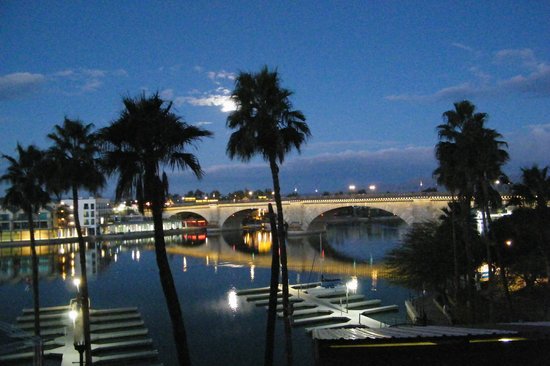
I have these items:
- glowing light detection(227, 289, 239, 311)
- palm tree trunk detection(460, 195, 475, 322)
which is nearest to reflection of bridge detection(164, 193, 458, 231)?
glowing light detection(227, 289, 239, 311)

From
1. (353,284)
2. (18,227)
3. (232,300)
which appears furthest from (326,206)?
(18,227)

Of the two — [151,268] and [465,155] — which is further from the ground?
[465,155]

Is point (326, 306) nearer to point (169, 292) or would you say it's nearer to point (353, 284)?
point (353, 284)

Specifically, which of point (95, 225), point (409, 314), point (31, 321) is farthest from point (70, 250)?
point (409, 314)

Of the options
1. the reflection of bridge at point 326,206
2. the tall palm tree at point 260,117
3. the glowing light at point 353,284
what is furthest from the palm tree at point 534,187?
the reflection of bridge at point 326,206

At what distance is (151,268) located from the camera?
85.8 metres

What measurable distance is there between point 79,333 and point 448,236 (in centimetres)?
2952

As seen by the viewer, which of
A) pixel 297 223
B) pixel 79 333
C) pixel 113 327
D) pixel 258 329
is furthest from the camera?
pixel 297 223

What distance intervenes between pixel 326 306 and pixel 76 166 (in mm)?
28985

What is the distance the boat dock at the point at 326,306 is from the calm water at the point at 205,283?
4.60ft

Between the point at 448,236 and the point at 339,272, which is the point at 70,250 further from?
the point at 448,236

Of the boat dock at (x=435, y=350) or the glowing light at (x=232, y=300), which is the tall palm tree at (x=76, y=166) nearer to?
the boat dock at (x=435, y=350)

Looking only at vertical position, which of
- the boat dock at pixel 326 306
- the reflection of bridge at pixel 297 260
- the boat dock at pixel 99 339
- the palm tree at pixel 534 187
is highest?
the palm tree at pixel 534 187

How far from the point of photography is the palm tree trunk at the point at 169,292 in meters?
Answer: 13.7
